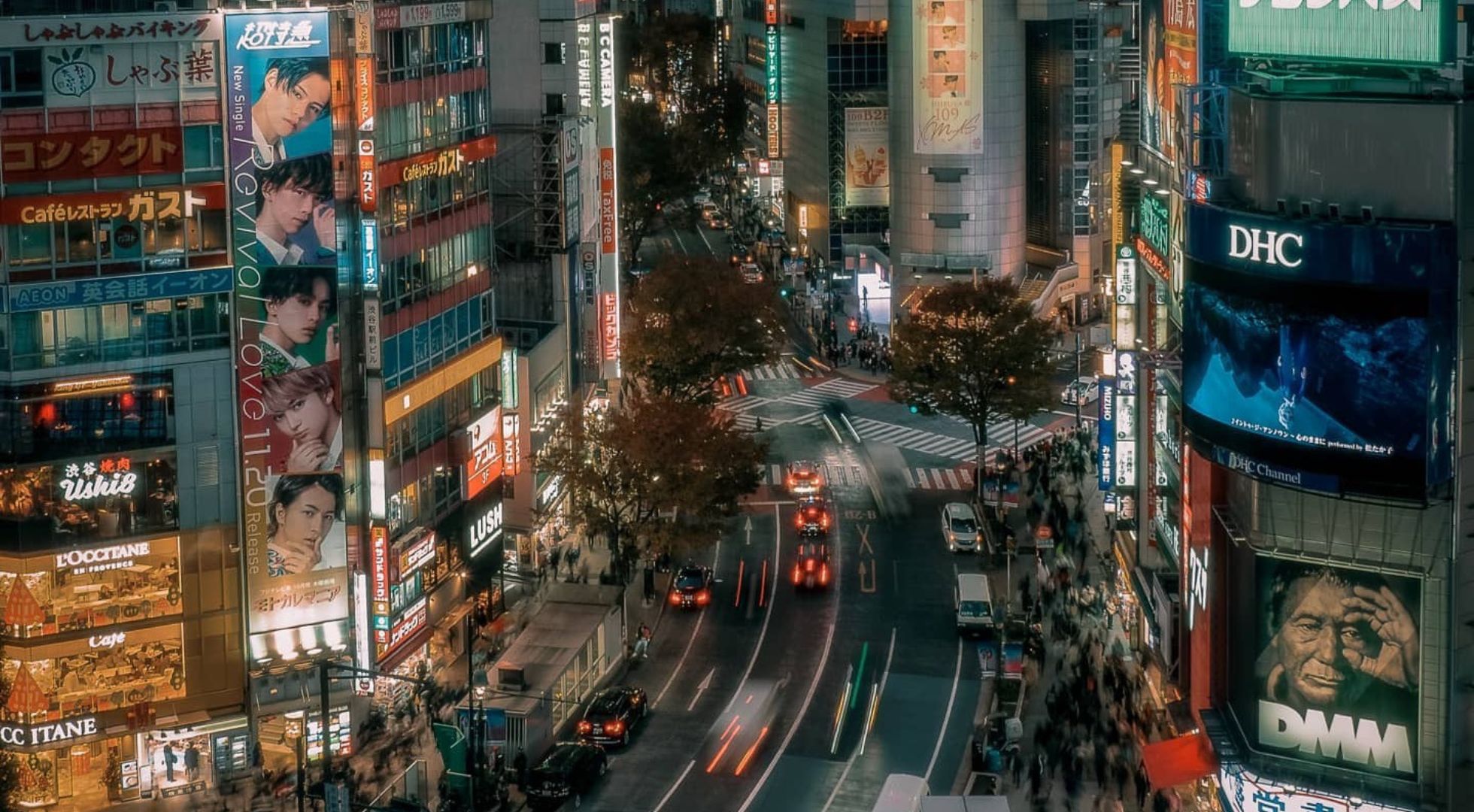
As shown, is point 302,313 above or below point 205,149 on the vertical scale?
below

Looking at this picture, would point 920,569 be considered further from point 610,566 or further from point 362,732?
point 362,732

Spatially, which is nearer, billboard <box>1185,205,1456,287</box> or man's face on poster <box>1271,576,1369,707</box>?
billboard <box>1185,205,1456,287</box>

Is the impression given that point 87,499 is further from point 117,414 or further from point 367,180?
point 367,180

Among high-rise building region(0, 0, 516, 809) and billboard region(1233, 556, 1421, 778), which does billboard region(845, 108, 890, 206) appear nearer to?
high-rise building region(0, 0, 516, 809)

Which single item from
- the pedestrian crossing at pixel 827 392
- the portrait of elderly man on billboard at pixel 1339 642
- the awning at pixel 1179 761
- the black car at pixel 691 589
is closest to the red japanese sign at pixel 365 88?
the black car at pixel 691 589

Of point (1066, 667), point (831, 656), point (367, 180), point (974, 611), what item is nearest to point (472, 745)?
point (831, 656)

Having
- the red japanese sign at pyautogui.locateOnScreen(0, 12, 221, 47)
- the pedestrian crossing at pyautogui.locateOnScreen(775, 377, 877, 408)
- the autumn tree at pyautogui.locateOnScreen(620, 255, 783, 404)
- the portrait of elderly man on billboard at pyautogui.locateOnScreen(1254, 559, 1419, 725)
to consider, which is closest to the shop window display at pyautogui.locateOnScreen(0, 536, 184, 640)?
the red japanese sign at pyautogui.locateOnScreen(0, 12, 221, 47)
